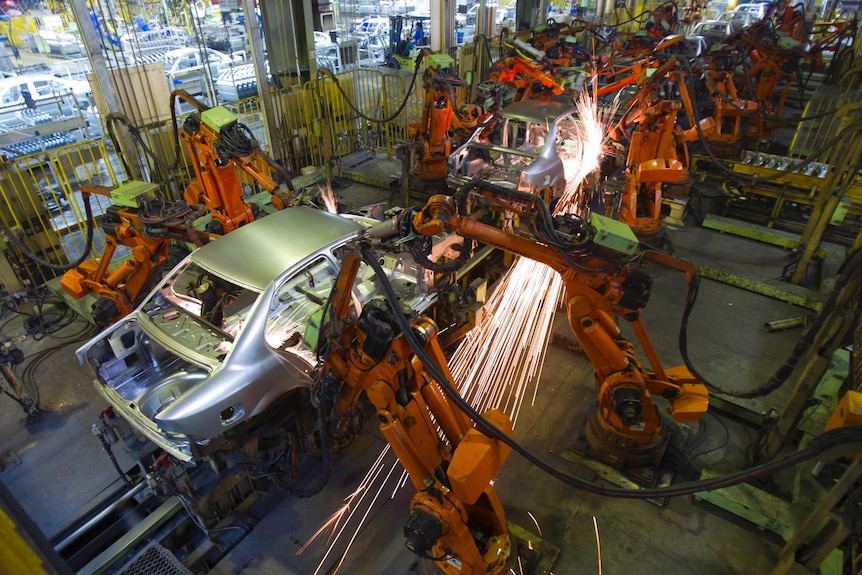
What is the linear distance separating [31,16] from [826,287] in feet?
40.3

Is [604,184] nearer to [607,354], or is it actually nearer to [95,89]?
[607,354]

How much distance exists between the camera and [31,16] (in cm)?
786

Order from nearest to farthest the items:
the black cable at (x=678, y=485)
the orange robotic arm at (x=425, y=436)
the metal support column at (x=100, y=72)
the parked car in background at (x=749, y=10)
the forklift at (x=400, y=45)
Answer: the black cable at (x=678, y=485) → the orange robotic arm at (x=425, y=436) → the metal support column at (x=100, y=72) → the forklift at (x=400, y=45) → the parked car in background at (x=749, y=10)

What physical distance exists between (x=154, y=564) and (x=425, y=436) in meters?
2.31

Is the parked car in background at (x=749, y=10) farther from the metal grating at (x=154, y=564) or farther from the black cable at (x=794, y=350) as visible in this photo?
the metal grating at (x=154, y=564)

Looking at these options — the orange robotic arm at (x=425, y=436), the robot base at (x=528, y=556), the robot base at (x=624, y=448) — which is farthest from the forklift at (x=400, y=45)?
the robot base at (x=528, y=556)

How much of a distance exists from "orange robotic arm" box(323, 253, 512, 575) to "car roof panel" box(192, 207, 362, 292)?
1253 mm

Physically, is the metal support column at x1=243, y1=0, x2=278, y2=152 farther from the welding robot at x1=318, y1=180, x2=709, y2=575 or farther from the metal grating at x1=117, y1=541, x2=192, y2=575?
→ the metal grating at x1=117, y1=541, x2=192, y2=575

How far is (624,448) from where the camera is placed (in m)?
4.36

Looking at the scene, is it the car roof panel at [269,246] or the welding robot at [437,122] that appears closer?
the car roof panel at [269,246]

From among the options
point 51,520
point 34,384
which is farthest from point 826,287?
point 34,384

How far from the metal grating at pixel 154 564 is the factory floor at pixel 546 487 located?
0.34 meters

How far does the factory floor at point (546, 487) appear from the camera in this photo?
388 centimetres

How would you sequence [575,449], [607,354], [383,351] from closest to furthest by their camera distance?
[383,351] → [607,354] → [575,449]
